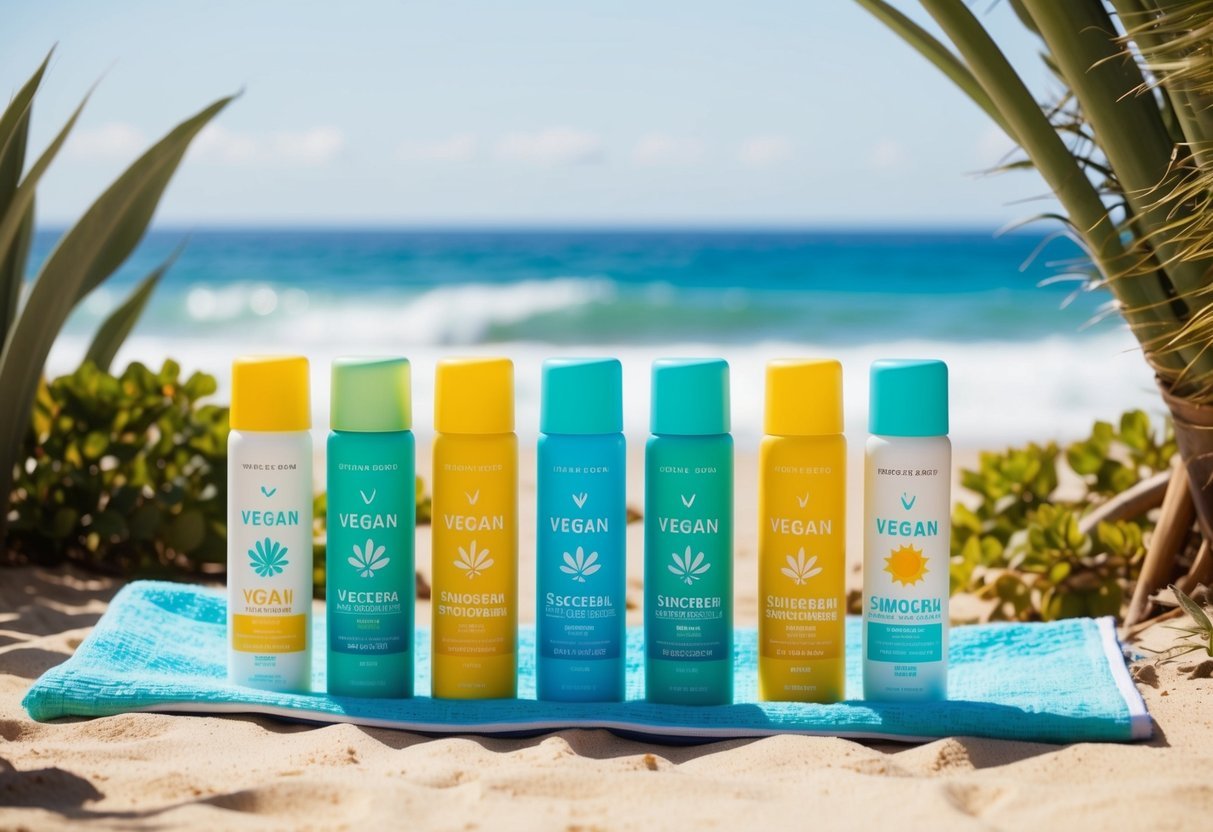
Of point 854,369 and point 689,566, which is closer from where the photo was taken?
point 689,566

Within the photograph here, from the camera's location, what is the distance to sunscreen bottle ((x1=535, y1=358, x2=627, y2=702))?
1323 millimetres

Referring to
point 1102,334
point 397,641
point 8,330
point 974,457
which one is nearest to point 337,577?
point 397,641

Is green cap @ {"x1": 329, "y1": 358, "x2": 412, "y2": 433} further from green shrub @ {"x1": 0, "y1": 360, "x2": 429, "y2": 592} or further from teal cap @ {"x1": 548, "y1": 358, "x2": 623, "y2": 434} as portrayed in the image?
green shrub @ {"x1": 0, "y1": 360, "x2": 429, "y2": 592}

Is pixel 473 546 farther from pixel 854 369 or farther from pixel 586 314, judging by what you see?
pixel 586 314

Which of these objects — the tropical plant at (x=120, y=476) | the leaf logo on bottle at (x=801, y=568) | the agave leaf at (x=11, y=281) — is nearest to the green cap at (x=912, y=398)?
the leaf logo on bottle at (x=801, y=568)

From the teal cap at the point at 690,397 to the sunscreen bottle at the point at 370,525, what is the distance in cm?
28

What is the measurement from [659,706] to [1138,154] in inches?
34.2

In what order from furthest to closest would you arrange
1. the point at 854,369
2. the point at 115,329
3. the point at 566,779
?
the point at 854,369, the point at 115,329, the point at 566,779

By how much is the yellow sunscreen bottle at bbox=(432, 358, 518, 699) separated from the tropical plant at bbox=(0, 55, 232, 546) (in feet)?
2.70

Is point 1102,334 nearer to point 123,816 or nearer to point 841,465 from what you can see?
point 841,465

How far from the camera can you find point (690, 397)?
1.33m

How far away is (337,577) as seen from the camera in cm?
137

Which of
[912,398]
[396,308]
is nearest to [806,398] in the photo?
[912,398]

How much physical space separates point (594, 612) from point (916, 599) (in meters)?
0.35
